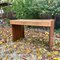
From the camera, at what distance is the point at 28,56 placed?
3674 mm

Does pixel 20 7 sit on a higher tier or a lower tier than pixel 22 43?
higher

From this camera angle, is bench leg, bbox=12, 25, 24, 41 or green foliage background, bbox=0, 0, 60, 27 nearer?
bench leg, bbox=12, 25, 24, 41

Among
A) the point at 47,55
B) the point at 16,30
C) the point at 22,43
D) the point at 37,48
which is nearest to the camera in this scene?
the point at 47,55

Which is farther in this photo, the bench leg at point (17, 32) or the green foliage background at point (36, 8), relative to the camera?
the green foliage background at point (36, 8)

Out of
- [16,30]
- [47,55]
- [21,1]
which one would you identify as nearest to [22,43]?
[16,30]

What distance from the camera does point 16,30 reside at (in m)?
5.05

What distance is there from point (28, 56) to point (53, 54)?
21.0 inches

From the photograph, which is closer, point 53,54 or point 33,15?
point 53,54

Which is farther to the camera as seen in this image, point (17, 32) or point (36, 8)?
point (36, 8)

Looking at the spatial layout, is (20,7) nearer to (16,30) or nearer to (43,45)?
(16,30)

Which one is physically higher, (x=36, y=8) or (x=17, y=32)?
(x=36, y=8)

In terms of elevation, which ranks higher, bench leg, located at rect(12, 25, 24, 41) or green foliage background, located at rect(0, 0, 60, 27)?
green foliage background, located at rect(0, 0, 60, 27)

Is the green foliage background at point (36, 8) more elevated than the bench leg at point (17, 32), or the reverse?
the green foliage background at point (36, 8)

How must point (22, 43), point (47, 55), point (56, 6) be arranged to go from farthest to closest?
point (56, 6), point (22, 43), point (47, 55)
